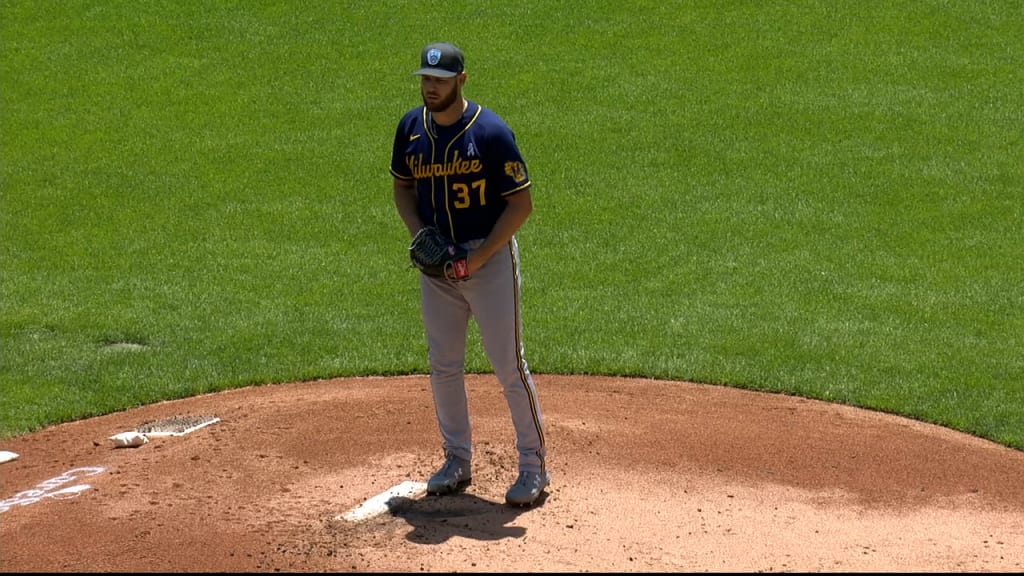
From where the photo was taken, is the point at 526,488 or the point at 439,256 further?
the point at 526,488

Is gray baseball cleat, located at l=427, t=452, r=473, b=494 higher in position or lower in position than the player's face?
lower

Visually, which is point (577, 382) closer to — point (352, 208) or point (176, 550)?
point (176, 550)

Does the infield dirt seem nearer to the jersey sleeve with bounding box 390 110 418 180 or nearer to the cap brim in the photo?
the jersey sleeve with bounding box 390 110 418 180

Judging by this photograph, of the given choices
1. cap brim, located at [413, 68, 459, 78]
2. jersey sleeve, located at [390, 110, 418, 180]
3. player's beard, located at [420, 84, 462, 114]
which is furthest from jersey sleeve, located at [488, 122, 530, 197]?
jersey sleeve, located at [390, 110, 418, 180]

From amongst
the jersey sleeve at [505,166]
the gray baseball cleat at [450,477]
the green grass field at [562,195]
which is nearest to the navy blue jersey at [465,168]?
the jersey sleeve at [505,166]

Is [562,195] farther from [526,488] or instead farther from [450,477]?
[526,488]

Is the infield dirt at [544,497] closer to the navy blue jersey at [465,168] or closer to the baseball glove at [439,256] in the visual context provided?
the baseball glove at [439,256]

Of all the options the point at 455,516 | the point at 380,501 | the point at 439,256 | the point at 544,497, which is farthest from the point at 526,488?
the point at 439,256
